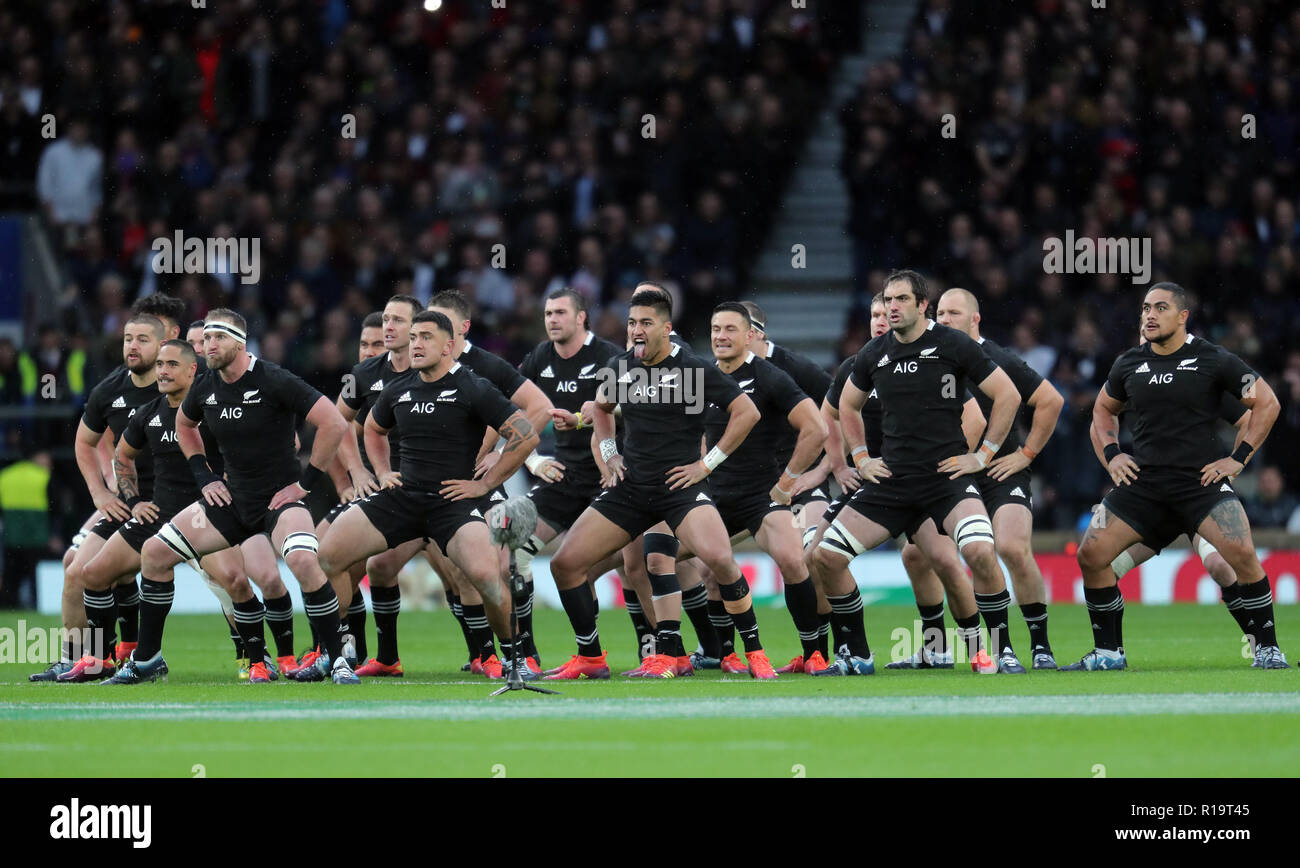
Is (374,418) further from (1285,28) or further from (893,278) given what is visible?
(1285,28)

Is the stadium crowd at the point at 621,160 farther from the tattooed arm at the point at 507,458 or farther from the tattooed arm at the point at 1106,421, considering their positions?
the tattooed arm at the point at 507,458

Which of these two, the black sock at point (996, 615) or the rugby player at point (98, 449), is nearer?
the black sock at point (996, 615)

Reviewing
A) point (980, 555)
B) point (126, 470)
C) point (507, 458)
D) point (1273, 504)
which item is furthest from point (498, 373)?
point (1273, 504)

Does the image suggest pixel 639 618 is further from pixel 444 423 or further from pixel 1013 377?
pixel 1013 377

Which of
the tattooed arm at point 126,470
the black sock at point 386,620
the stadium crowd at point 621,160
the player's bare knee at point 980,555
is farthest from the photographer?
the stadium crowd at point 621,160

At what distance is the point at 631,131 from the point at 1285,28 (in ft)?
28.2

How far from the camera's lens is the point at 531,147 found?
24.2 m

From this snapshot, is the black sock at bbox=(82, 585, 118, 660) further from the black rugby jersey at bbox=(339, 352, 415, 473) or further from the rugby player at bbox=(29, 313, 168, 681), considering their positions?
the black rugby jersey at bbox=(339, 352, 415, 473)

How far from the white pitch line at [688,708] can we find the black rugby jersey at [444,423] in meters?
1.81

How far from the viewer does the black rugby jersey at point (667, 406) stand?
39.1 ft

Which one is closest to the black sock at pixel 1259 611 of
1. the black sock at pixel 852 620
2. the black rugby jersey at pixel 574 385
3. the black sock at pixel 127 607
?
the black sock at pixel 852 620

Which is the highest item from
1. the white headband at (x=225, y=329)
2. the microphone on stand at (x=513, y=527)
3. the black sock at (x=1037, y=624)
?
the white headband at (x=225, y=329)

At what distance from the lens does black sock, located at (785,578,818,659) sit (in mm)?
12141
